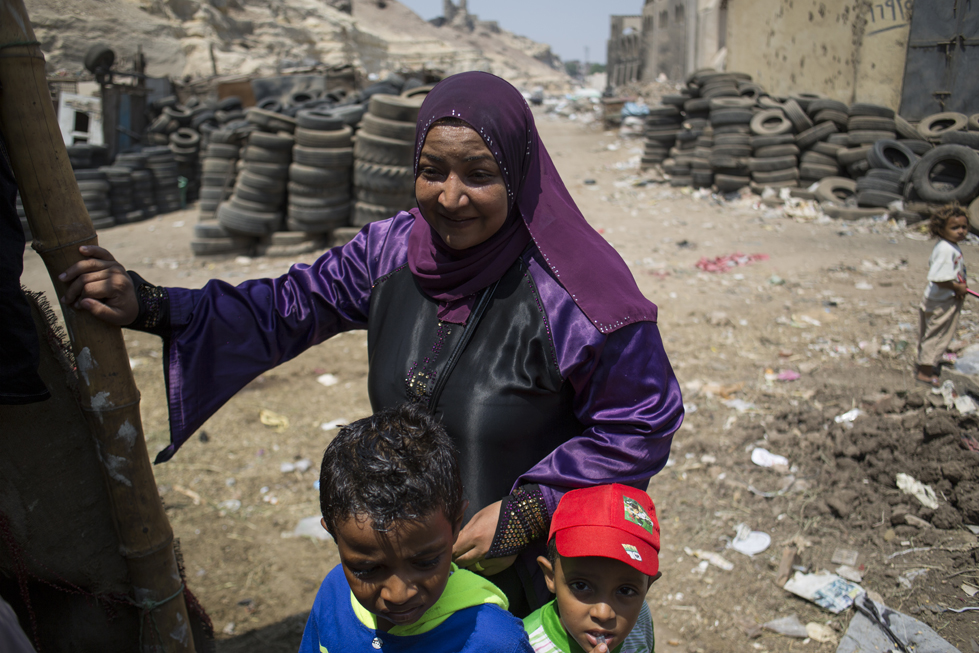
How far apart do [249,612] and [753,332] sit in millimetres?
4341

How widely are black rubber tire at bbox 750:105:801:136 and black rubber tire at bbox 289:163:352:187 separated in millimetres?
6044

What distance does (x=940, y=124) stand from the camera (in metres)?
8.86

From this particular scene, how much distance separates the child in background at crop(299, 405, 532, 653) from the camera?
111cm

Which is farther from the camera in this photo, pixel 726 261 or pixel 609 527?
pixel 726 261

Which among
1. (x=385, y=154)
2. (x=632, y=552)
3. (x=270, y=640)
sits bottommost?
(x=270, y=640)

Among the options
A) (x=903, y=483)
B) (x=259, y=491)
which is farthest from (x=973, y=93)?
(x=259, y=491)

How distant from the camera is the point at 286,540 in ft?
10.4

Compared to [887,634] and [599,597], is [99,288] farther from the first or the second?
[887,634]

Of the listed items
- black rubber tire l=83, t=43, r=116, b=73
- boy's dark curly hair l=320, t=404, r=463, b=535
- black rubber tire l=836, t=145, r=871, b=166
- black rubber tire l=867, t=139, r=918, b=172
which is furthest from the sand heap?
black rubber tire l=836, t=145, r=871, b=166

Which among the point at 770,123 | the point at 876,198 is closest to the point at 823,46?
the point at 770,123

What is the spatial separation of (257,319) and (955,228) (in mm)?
4494

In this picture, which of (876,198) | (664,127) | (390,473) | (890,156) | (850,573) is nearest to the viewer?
(390,473)

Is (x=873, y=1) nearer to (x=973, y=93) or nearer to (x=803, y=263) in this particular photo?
(x=973, y=93)

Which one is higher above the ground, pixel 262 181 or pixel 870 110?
pixel 870 110
